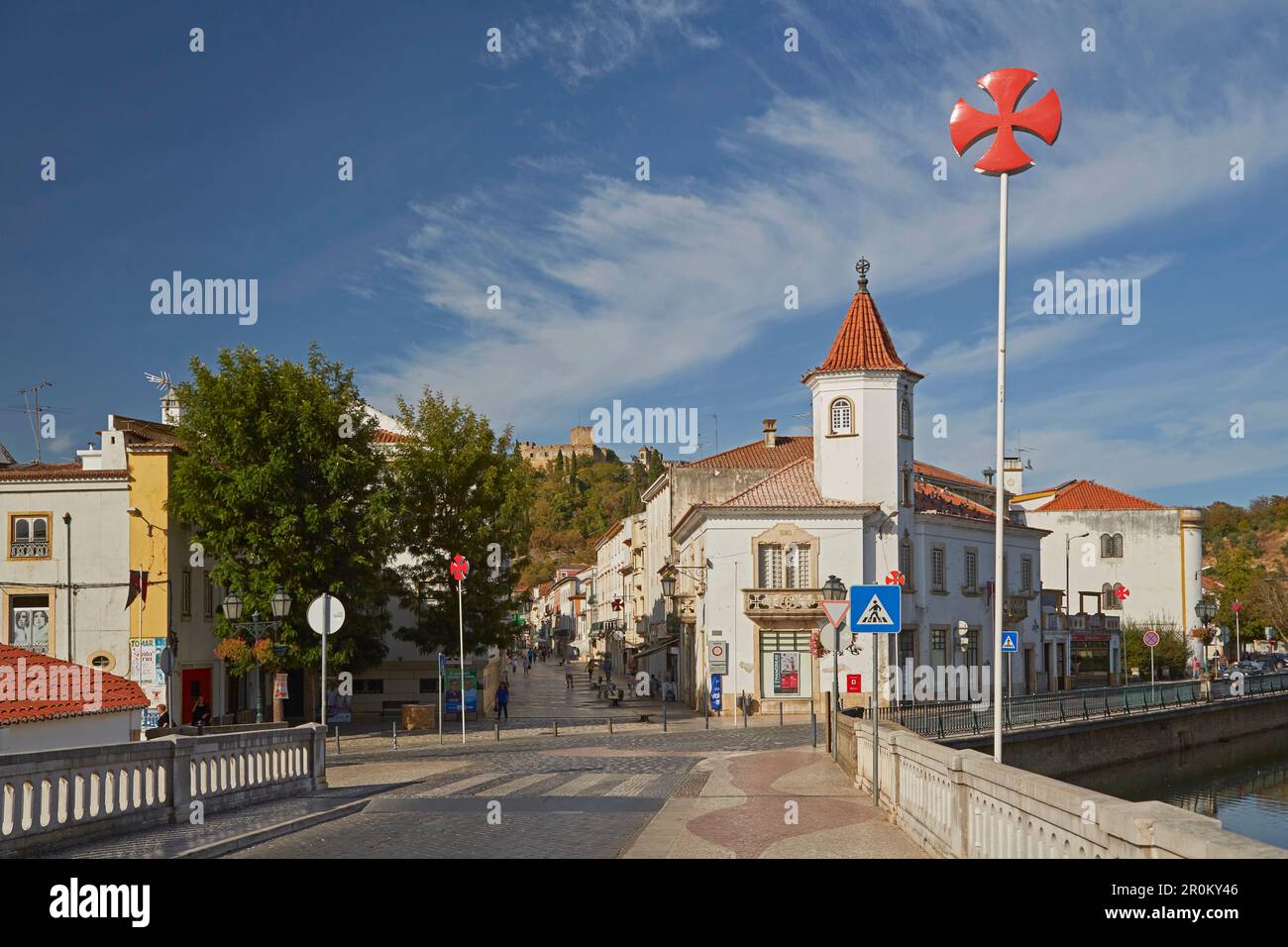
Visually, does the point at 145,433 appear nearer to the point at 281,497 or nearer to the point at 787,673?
the point at 281,497

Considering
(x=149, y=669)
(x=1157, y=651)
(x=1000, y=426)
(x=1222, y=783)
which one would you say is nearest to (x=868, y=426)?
(x=1222, y=783)

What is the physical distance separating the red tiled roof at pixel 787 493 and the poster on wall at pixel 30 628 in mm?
22878

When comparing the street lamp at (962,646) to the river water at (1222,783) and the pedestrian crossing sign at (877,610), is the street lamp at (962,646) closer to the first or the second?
the river water at (1222,783)

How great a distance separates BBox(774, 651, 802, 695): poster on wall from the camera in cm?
4403

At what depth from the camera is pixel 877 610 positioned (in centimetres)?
1712

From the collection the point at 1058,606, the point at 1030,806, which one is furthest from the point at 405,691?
the point at 1030,806

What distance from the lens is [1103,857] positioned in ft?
22.3

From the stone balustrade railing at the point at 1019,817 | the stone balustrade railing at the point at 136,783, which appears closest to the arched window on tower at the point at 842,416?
the stone balustrade railing at the point at 1019,817

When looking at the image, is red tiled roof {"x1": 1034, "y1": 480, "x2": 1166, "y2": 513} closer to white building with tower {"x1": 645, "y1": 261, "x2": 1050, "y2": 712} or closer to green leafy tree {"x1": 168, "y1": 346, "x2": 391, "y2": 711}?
white building with tower {"x1": 645, "y1": 261, "x2": 1050, "y2": 712}

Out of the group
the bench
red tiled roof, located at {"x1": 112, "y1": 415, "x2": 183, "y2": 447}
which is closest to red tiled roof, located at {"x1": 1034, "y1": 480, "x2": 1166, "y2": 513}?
the bench

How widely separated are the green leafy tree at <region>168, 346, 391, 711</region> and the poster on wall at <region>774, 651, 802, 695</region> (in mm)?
14511

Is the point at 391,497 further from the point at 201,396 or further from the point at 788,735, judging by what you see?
the point at 788,735

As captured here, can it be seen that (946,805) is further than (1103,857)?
Yes

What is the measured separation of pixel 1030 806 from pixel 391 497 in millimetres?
32776
